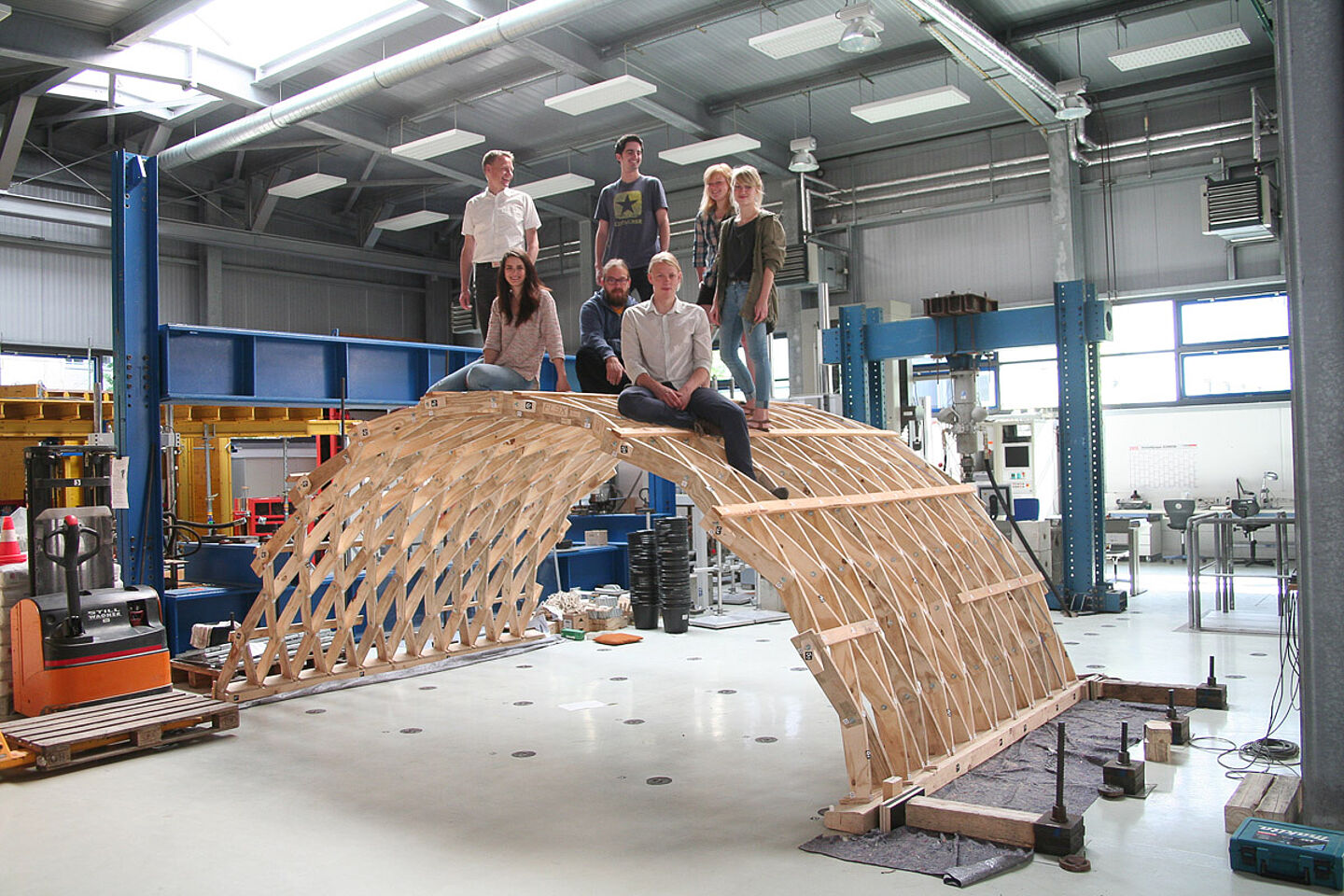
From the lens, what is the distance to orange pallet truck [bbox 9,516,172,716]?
712 centimetres

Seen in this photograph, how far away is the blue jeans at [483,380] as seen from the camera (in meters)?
7.11

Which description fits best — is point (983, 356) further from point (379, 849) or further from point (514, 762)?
point (379, 849)

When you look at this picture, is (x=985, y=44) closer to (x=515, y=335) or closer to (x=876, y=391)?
(x=876, y=391)

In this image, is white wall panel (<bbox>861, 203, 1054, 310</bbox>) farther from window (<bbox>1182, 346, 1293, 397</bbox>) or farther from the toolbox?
the toolbox

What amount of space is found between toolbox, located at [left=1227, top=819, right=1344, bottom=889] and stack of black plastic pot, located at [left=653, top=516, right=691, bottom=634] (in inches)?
291

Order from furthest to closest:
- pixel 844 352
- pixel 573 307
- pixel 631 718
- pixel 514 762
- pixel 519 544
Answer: pixel 573 307
pixel 844 352
pixel 519 544
pixel 631 718
pixel 514 762

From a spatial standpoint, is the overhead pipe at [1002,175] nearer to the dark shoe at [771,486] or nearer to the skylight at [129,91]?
the skylight at [129,91]

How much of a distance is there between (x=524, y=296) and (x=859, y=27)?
21.3ft

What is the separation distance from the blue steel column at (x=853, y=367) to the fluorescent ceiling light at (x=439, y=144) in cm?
595

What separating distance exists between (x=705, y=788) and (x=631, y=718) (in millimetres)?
1788

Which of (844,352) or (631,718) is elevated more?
(844,352)

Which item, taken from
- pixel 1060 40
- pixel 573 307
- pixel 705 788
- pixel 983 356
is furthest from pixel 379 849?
pixel 573 307

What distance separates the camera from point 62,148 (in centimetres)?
1767

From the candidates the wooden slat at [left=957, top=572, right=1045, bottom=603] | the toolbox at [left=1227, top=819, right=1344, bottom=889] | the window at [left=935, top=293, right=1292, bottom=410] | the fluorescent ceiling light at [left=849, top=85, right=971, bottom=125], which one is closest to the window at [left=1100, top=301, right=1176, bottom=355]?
the window at [left=935, top=293, right=1292, bottom=410]
